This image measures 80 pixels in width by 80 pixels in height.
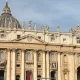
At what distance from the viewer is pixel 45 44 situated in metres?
54.2

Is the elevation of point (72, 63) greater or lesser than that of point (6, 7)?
lesser

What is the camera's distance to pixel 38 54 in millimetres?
54188

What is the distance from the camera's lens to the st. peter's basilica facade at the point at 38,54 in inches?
2066

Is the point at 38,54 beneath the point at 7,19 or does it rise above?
beneath

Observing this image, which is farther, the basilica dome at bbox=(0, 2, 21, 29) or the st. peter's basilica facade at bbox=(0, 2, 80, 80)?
the basilica dome at bbox=(0, 2, 21, 29)

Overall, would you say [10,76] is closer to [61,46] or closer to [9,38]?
[9,38]

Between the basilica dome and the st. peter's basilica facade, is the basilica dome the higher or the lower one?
the higher one

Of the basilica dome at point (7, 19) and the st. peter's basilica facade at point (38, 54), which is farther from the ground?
the basilica dome at point (7, 19)

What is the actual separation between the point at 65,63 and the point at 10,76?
36.3 feet

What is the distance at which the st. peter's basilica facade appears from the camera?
172ft

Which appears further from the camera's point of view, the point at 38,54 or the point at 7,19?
the point at 7,19

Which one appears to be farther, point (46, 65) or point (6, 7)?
point (6, 7)

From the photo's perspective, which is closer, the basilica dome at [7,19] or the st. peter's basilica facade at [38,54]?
the st. peter's basilica facade at [38,54]

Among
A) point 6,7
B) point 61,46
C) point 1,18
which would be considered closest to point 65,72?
point 61,46
